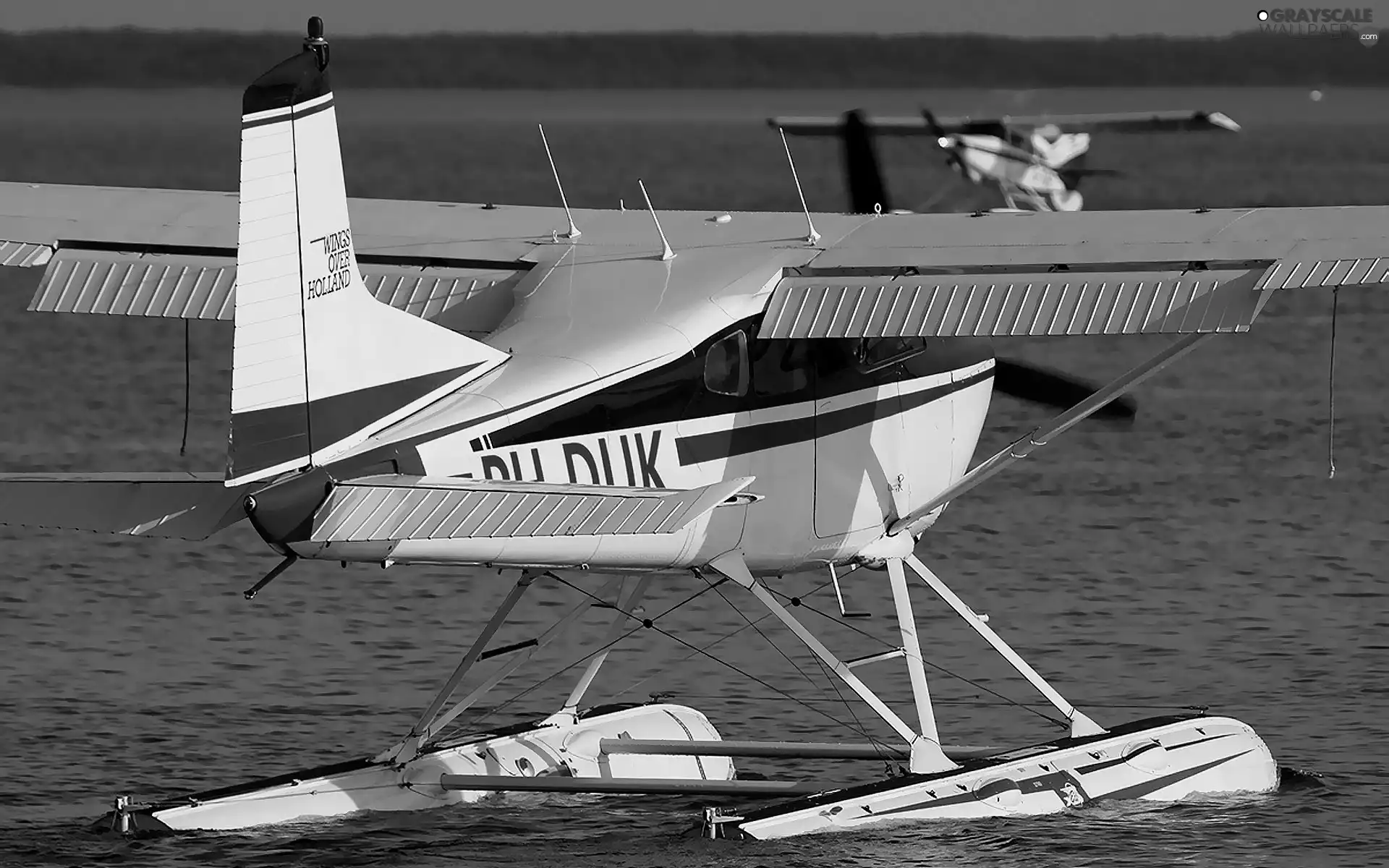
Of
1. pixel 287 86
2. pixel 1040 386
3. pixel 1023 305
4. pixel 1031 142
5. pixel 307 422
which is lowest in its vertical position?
pixel 307 422

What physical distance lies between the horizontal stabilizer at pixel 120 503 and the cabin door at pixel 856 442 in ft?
10.3

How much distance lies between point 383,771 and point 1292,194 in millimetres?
66599

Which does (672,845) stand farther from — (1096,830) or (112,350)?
(112,350)

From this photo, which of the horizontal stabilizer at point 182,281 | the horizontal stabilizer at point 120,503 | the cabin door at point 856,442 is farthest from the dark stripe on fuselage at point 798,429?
the horizontal stabilizer at point 120,503

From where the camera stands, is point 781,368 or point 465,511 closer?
point 465,511

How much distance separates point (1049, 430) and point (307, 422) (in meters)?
4.06

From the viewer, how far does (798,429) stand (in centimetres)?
1129

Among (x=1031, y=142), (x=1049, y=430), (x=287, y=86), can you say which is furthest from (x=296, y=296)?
(x=1031, y=142)

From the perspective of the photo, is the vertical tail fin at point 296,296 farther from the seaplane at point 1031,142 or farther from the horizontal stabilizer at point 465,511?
the seaplane at point 1031,142

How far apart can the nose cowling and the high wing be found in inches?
849

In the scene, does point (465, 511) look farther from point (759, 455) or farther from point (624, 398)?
point (759, 455)

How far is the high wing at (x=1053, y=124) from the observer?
39125mm

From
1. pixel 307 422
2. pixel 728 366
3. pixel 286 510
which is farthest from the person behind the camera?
pixel 728 366

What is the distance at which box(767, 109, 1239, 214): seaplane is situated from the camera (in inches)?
1773
